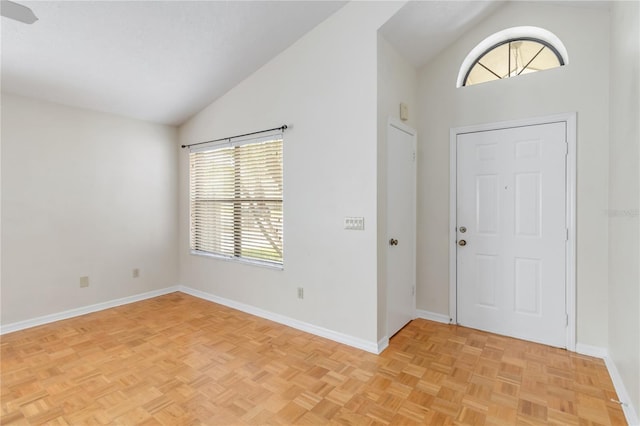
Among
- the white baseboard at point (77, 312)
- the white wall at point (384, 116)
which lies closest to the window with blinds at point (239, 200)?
the white baseboard at point (77, 312)

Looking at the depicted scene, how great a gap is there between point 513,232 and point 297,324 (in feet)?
7.53

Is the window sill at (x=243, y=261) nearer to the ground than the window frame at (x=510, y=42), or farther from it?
nearer to the ground

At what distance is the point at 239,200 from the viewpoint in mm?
3951

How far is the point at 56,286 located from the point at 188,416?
2.70 m

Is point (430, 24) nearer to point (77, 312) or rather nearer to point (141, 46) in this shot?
point (141, 46)

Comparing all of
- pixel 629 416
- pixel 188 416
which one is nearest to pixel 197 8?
pixel 188 416

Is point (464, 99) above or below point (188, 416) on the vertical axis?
above

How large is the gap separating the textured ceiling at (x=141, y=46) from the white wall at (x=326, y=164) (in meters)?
0.27

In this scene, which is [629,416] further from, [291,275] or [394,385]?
[291,275]

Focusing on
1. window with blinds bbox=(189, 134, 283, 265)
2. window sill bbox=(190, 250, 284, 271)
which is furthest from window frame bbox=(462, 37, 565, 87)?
window sill bbox=(190, 250, 284, 271)

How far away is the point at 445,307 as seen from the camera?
338 centimetres

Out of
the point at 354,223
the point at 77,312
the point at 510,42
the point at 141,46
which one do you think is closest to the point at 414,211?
the point at 354,223

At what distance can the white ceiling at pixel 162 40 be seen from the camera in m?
2.52

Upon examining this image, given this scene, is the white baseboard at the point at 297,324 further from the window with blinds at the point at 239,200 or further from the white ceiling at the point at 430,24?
the white ceiling at the point at 430,24
